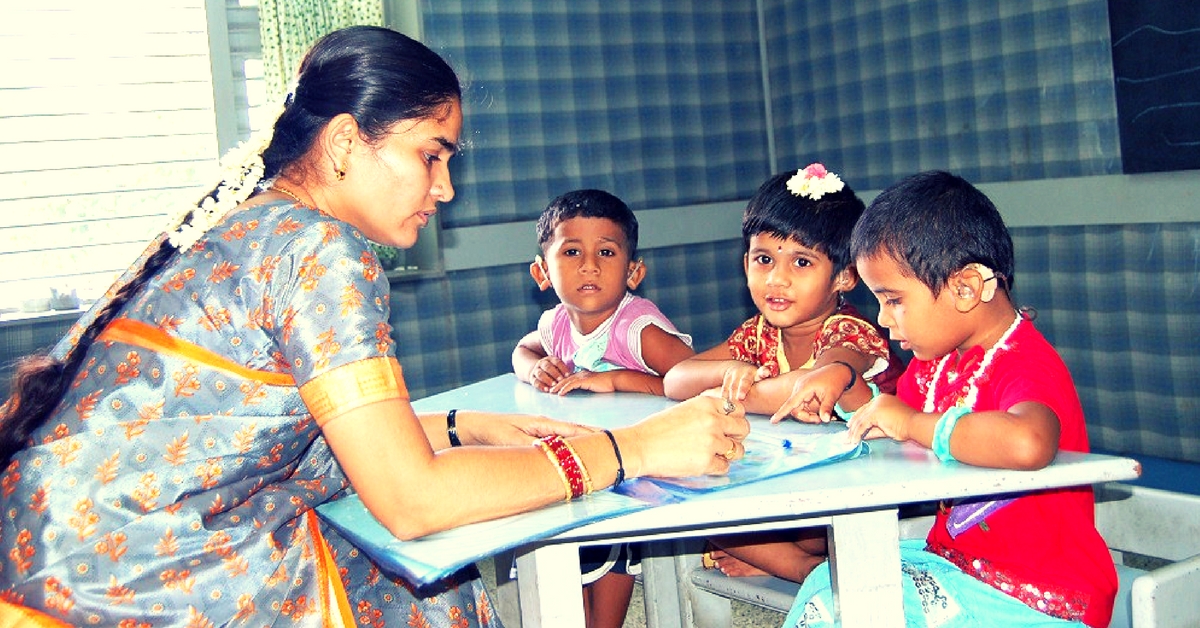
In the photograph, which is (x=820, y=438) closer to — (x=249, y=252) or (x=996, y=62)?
(x=249, y=252)

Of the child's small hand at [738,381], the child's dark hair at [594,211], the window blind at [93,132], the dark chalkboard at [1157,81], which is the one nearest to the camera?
the child's small hand at [738,381]

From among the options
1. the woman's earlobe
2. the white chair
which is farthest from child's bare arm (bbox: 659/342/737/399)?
the woman's earlobe

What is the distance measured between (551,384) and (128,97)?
2.58 m

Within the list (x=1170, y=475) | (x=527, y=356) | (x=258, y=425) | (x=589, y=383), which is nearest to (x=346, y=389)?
(x=258, y=425)

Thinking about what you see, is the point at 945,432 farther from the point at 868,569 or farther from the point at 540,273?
the point at 540,273

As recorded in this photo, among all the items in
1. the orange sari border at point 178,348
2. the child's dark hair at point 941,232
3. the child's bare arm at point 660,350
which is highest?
the child's dark hair at point 941,232

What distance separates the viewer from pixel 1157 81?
354 centimetres

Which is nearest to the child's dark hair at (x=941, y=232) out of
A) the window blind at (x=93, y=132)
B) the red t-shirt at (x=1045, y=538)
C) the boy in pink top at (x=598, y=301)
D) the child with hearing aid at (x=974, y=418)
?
the child with hearing aid at (x=974, y=418)

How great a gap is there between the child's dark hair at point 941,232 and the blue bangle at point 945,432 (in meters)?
0.32

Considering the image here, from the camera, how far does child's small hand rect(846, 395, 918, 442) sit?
5.62 ft

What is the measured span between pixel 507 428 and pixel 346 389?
0.55 m

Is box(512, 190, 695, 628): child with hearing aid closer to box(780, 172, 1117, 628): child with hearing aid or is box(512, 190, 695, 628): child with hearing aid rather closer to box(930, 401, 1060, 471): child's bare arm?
box(780, 172, 1117, 628): child with hearing aid

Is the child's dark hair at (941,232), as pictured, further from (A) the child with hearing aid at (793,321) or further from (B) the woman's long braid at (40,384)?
(B) the woman's long braid at (40,384)

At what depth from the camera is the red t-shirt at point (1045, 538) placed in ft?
5.52
